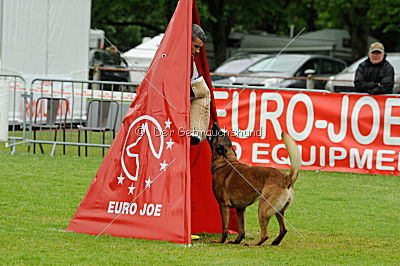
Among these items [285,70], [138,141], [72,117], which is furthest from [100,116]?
[285,70]

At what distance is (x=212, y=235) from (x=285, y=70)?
644 inches

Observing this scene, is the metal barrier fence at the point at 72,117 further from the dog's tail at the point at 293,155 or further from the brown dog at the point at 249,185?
the dog's tail at the point at 293,155

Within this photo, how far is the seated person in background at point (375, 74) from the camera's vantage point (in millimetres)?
12914

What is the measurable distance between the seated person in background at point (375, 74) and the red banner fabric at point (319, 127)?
316mm

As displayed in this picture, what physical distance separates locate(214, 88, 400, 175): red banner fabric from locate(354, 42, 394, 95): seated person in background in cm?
32

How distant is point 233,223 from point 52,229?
6.26ft

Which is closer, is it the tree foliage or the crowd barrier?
the crowd barrier

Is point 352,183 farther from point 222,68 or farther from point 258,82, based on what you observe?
point 222,68

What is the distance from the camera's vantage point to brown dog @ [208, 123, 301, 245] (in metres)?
6.92

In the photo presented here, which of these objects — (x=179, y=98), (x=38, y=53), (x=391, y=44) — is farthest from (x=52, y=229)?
(x=391, y=44)

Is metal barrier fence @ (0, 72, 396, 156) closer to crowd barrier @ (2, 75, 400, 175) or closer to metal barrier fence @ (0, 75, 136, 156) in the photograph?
metal barrier fence @ (0, 75, 136, 156)

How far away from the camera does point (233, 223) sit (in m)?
8.14

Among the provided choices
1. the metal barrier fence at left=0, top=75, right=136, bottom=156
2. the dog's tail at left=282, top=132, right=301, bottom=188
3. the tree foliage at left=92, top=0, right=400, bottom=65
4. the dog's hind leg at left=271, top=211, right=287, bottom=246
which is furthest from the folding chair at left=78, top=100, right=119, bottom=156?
the tree foliage at left=92, top=0, right=400, bottom=65

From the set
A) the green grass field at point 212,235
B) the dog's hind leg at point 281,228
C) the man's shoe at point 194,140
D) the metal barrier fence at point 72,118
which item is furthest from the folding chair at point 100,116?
the dog's hind leg at point 281,228
